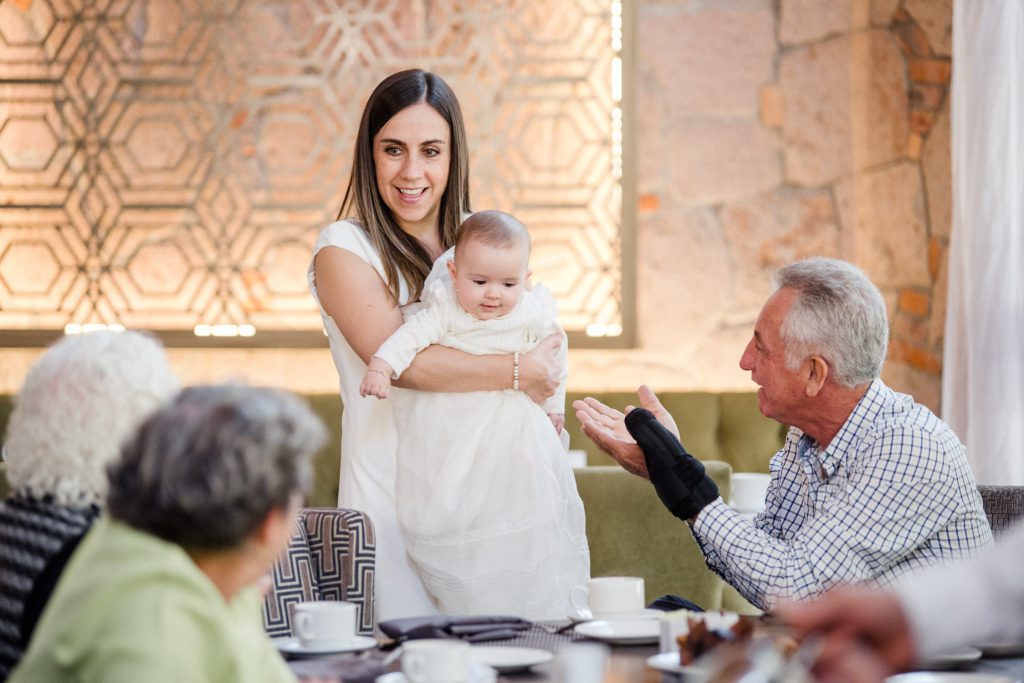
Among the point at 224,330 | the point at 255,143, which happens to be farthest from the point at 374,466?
the point at 255,143

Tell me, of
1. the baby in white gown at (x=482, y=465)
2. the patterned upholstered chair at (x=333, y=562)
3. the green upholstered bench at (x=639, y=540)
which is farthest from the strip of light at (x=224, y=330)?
the patterned upholstered chair at (x=333, y=562)

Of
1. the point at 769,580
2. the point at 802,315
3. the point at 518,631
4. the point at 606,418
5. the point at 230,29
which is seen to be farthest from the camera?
the point at 230,29

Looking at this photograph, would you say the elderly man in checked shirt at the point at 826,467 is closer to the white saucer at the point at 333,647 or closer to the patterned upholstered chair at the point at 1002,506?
the patterned upholstered chair at the point at 1002,506

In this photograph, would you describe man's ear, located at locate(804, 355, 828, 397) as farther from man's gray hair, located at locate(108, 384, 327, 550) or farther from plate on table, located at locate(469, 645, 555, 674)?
man's gray hair, located at locate(108, 384, 327, 550)

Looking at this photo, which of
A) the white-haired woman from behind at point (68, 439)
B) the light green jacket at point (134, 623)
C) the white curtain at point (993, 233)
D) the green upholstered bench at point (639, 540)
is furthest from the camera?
the white curtain at point (993, 233)

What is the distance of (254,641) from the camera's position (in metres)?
1.39

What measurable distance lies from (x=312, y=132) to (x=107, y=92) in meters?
0.79

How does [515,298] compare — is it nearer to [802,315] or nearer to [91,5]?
[802,315]

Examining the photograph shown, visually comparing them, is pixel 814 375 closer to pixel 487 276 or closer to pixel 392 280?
pixel 487 276

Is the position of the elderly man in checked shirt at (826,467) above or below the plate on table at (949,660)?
above

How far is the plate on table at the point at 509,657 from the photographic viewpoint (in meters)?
1.62

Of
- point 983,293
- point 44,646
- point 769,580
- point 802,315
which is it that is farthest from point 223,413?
point 983,293

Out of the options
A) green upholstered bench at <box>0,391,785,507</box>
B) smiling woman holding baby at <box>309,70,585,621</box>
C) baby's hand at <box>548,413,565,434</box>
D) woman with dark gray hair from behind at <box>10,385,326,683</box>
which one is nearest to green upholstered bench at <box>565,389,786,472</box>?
green upholstered bench at <box>0,391,785,507</box>

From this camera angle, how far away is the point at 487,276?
7.95 ft
